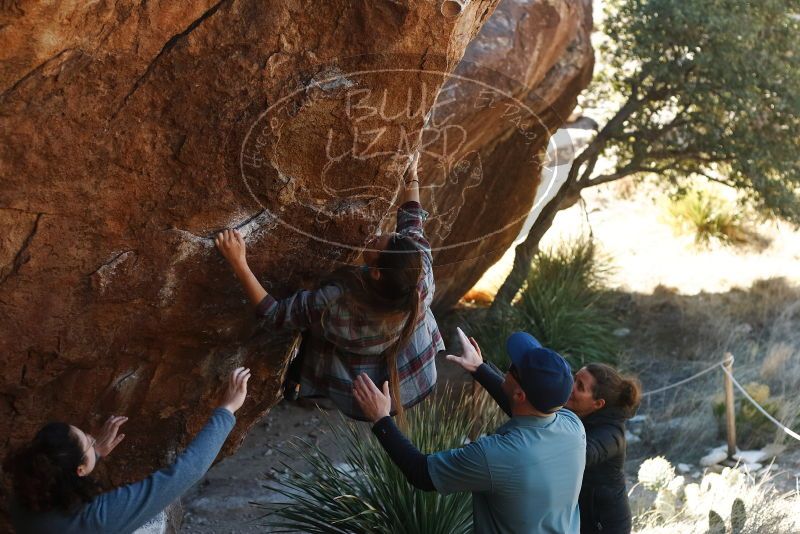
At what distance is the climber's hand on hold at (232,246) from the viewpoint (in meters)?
3.64

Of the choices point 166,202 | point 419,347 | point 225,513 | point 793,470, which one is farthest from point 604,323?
point 166,202

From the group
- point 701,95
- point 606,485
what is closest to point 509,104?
point 606,485

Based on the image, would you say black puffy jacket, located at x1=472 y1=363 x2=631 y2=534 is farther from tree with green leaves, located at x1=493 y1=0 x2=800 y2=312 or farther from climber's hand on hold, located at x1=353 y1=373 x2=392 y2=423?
tree with green leaves, located at x1=493 y1=0 x2=800 y2=312

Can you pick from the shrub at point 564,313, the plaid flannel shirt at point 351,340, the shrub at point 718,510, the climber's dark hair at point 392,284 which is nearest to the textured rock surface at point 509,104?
the plaid flannel shirt at point 351,340

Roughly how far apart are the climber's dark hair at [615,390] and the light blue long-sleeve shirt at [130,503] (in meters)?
1.69

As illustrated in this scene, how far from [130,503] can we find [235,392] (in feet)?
1.79

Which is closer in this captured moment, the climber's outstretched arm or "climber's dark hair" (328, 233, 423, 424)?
"climber's dark hair" (328, 233, 423, 424)

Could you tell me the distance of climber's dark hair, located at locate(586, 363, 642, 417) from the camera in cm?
400

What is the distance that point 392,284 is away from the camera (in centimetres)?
349

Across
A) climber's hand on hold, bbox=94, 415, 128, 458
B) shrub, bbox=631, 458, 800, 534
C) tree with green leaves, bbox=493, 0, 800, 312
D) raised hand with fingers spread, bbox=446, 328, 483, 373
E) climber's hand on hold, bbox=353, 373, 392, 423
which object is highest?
tree with green leaves, bbox=493, 0, 800, 312

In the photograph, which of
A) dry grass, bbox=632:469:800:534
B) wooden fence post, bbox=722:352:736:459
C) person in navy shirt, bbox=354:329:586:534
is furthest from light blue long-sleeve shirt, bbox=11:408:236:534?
wooden fence post, bbox=722:352:736:459

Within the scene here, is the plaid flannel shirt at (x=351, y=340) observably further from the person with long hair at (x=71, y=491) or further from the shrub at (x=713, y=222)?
the shrub at (x=713, y=222)

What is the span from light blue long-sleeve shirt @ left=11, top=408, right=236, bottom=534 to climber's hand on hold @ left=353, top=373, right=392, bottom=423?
499mm

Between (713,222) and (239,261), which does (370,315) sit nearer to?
(239,261)
